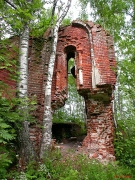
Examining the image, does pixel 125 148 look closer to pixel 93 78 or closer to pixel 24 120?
pixel 93 78

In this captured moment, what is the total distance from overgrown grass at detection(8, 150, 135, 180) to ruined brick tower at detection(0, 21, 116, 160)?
4.19ft

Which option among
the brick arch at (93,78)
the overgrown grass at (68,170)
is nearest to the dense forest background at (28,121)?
the overgrown grass at (68,170)

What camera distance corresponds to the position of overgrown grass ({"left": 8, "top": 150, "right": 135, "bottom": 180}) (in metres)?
4.90

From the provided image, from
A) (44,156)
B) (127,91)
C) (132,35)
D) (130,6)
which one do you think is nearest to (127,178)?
(44,156)

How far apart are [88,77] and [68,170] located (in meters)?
4.00

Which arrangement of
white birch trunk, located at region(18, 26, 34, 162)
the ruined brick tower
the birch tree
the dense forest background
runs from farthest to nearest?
the ruined brick tower < white birch trunk, located at region(18, 26, 34, 162) < the birch tree < the dense forest background

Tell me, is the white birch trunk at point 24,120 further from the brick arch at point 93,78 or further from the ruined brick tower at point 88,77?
the brick arch at point 93,78

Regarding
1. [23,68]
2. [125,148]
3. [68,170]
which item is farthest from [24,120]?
[125,148]

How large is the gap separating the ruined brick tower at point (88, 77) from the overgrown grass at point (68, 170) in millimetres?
1277

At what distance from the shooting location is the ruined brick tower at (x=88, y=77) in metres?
7.59

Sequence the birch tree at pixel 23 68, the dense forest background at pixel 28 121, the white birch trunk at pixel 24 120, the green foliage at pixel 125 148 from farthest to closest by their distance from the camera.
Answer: the green foliage at pixel 125 148 → the white birch trunk at pixel 24 120 → the birch tree at pixel 23 68 → the dense forest background at pixel 28 121

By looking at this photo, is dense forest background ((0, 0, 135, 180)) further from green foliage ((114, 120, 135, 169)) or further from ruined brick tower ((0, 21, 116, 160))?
ruined brick tower ((0, 21, 116, 160))

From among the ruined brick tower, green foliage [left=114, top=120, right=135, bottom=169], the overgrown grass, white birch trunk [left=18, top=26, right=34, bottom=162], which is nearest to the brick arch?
the ruined brick tower

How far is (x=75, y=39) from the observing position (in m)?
8.95
